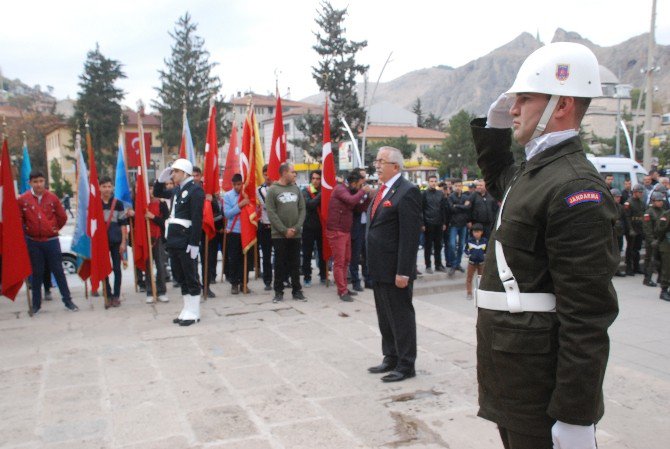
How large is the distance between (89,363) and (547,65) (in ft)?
16.5

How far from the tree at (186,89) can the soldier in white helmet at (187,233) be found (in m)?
47.5

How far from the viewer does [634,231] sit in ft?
35.4

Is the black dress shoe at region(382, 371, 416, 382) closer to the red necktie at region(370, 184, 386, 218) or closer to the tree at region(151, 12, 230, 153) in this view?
the red necktie at region(370, 184, 386, 218)

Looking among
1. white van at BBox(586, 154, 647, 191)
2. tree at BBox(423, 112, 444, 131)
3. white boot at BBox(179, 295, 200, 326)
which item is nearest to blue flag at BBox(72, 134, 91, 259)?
white boot at BBox(179, 295, 200, 326)

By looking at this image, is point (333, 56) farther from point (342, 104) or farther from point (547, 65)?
point (547, 65)

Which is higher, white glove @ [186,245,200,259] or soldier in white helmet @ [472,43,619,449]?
soldier in white helmet @ [472,43,619,449]

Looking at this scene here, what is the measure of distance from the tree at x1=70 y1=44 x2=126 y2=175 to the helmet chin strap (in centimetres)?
5291

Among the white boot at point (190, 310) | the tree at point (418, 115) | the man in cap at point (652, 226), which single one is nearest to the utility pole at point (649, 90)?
the man in cap at point (652, 226)

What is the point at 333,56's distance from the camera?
41.1 meters

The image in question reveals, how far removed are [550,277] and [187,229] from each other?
5.70m

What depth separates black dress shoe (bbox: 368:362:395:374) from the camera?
489 centimetres

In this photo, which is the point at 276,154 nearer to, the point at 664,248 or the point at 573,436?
the point at 664,248

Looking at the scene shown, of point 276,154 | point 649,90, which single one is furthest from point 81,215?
point 649,90

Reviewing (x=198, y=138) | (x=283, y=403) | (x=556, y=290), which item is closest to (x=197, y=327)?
(x=283, y=403)
